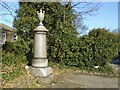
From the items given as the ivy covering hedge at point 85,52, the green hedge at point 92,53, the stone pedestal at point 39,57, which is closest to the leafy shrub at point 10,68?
the stone pedestal at point 39,57

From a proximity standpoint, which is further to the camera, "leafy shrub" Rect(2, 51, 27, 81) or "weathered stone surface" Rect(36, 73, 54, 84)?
"weathered stone surface" Rect(36, 73, 54, 84)

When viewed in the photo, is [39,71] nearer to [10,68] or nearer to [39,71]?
[39,71]

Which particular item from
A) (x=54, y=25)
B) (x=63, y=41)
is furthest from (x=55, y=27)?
(x=63, y=41)

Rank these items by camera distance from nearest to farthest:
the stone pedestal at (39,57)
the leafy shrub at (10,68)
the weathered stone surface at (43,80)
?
1. the leafy shrub at (10,68)
2. the weathered stone surface at (43,80)
3. the stone pedestal at (39,57)

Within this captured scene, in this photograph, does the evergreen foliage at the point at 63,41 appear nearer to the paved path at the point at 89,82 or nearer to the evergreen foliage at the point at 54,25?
the evergreen foliage at the point at 54,25

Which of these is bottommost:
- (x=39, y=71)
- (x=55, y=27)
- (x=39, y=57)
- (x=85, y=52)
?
(x=39, y=71)

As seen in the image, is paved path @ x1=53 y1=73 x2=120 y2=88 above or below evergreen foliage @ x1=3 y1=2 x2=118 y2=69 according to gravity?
below

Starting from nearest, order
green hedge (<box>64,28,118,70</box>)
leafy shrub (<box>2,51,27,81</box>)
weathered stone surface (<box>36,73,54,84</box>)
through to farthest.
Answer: leafy shrub (<box>2,51,27,81</box>)
weathered stone surface (<box>36,73,54,84</box>)
green hedge (<box>64,28,118,70</box>)

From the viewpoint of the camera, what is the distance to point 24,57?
11.3 m

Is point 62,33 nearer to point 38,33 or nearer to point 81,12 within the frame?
point 38,33

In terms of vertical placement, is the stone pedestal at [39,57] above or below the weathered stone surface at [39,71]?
above

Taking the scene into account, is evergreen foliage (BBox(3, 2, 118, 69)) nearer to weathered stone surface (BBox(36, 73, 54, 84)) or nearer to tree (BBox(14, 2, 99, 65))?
tree (BBox(14, 2, 99, 65))

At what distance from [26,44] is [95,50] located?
430 centimetres

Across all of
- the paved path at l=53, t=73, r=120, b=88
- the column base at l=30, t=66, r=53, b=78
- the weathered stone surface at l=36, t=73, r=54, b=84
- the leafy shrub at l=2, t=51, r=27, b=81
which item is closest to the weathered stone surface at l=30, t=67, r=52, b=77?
the column base at l=30, t=66, r=53, b=78
